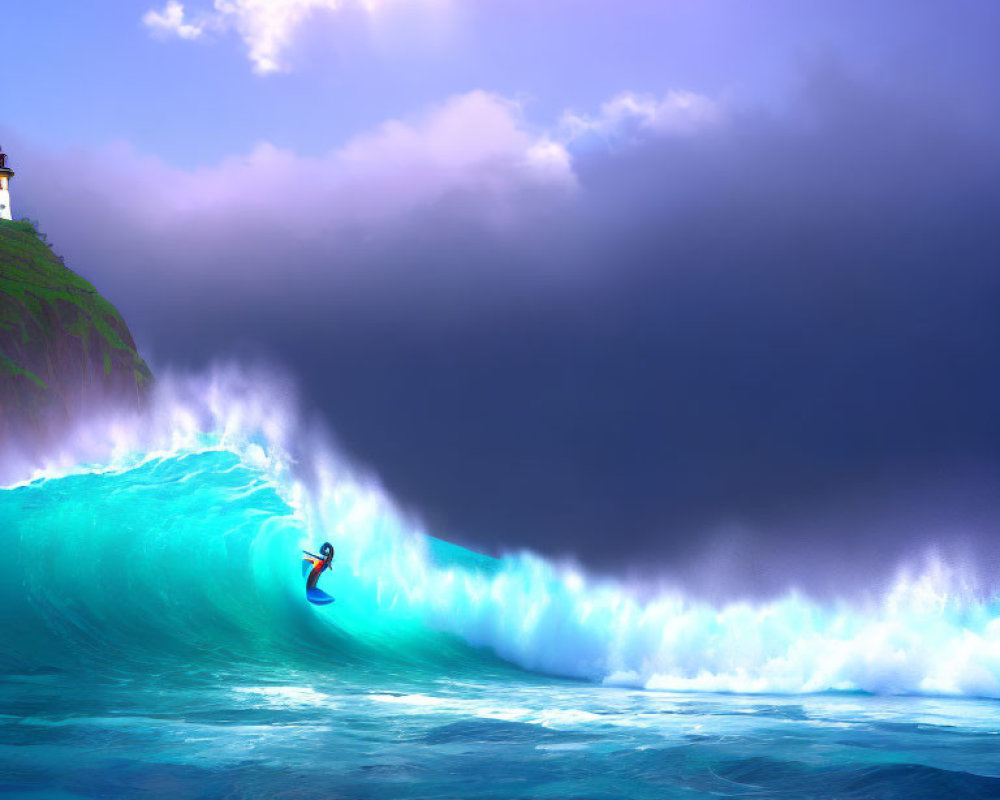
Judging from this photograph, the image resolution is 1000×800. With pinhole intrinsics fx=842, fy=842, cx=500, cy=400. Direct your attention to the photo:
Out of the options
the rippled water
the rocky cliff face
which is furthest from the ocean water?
the rocky cliff face

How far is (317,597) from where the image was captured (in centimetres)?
1476

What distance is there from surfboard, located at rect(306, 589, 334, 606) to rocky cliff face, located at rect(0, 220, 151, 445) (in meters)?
28.0

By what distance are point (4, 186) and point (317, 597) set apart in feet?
163

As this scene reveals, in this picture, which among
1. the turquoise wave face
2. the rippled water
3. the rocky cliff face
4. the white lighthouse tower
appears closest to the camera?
the rippled water

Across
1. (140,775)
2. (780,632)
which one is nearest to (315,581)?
(780,632)

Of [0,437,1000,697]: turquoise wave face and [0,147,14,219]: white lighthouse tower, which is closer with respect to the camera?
[0,437,1000,697]: turquoise wave face

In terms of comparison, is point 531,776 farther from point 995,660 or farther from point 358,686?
point 995,660

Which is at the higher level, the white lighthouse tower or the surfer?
the white lighthouse tower

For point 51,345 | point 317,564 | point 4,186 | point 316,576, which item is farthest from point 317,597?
point 4,186

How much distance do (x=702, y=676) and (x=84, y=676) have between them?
8.92m

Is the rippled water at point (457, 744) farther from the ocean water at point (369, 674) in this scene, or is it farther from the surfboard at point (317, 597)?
the surfboard at point (317, 597)

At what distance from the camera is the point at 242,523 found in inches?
663

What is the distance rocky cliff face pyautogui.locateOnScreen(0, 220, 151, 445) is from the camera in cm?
3766

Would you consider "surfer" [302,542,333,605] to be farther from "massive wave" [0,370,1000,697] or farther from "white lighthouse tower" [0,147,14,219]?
"white lighthouse tower" [0,147,14,219]
